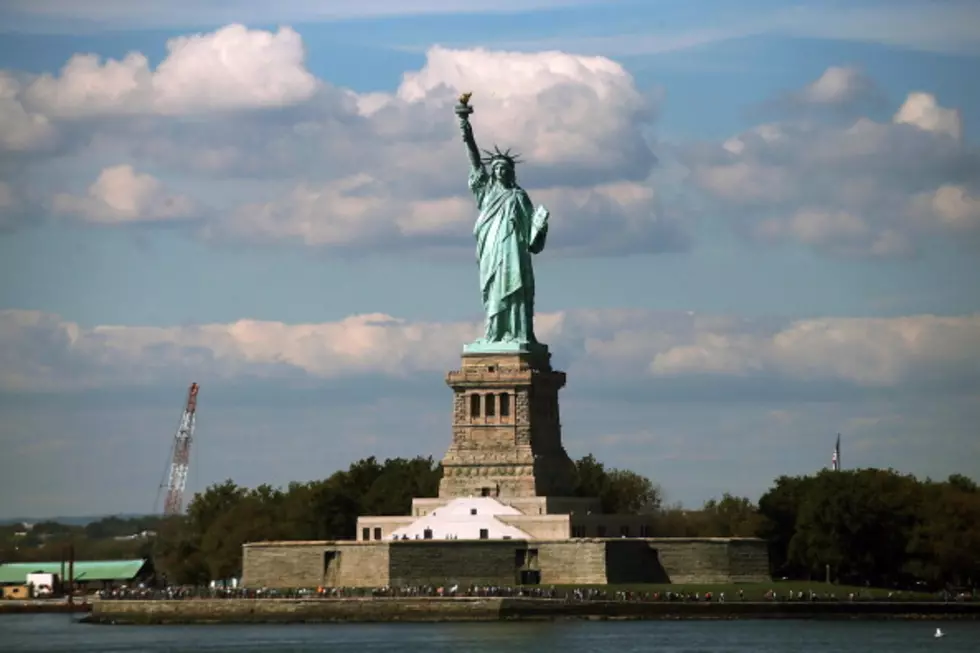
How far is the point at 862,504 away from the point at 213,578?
2569cm

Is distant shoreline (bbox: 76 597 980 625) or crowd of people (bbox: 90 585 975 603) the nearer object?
distant shoreline (bbox: 76 597 980 625)

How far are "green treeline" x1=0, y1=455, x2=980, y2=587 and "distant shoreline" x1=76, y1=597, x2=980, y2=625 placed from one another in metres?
7.36

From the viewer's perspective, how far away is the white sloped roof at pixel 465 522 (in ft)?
313

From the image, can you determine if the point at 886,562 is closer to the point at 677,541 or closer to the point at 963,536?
the point at 963,536

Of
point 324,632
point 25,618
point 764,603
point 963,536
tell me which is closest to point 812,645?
point 764,603

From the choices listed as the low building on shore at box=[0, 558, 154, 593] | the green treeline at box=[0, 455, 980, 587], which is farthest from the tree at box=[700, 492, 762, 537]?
the low building on shore at box=[0, 558, 154, 593]

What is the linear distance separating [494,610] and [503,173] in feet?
58.0

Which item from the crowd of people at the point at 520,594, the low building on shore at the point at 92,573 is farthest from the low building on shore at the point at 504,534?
the low building on shore at the point at 92,573

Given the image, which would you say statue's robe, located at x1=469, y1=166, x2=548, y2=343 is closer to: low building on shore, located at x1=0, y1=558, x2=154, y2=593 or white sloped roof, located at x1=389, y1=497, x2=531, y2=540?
white sloped roof, located at x1=389, y1=497, x2=531, y2=540

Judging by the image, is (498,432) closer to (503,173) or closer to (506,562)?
(506,562)

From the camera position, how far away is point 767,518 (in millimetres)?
106750

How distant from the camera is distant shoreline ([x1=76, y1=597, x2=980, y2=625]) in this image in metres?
90.0

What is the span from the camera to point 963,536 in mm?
102250

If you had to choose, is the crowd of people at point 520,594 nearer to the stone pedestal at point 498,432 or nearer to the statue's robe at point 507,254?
the stone pedestal at point 498,432
